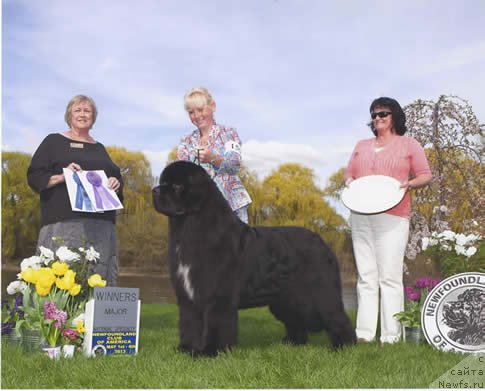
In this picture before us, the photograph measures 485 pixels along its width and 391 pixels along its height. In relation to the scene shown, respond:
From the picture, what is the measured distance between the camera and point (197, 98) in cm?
504

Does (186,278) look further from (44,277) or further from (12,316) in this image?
(12,316)

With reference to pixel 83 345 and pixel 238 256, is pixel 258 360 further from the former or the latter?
pixel 83 345

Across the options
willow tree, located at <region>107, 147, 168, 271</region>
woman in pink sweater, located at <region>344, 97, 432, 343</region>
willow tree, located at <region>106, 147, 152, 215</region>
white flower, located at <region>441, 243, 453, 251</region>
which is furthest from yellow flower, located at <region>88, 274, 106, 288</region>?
willow tree, located at <region>106, 147, 152, 215</region>

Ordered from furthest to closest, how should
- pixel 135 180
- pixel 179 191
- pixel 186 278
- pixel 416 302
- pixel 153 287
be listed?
pixel 135 180, pixel 153 287, pixel 416 302, pixel 186 278, pixel 179 191

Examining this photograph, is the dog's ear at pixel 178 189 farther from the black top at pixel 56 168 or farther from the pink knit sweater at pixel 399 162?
the pink knit sweater at pixel 399 162

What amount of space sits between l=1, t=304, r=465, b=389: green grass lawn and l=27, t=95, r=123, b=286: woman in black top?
1133 mm

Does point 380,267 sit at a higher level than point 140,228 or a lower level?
lower

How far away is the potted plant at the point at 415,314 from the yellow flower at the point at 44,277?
340 cm

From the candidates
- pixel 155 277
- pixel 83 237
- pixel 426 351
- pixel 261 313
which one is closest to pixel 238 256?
pixel 83 237

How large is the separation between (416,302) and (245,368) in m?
2.77

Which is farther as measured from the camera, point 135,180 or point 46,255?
point 135,180

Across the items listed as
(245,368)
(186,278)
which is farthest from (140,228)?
(245,368)

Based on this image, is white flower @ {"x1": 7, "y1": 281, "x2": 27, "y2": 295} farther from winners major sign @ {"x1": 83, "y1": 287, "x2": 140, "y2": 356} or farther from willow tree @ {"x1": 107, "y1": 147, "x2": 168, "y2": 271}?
willow tree @ {"x1": 107, "y1": 147, "x2": 168, "y2": 271}

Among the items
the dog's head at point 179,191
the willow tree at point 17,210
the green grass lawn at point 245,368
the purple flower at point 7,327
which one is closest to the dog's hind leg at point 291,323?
the green grass lawn at point 245,368
